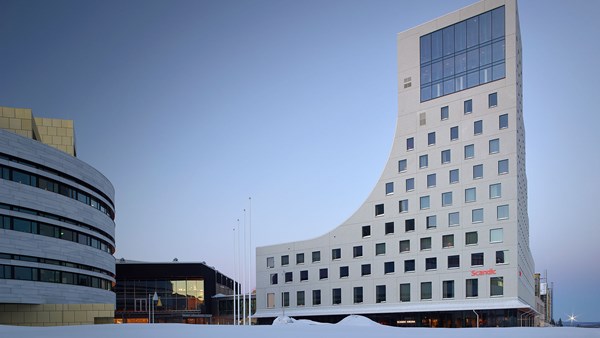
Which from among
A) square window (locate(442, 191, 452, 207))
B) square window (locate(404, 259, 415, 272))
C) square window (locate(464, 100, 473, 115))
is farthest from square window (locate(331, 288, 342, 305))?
square window (locate(464, 100, 473, 115))

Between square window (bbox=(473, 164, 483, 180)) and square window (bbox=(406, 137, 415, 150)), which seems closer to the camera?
square window (bbox=(473, 164, 483, 180))

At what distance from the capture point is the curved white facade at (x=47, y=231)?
54875 mm

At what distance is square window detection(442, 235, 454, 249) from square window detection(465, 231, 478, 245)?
2.12 m

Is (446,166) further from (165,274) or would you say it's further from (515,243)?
(165,274)

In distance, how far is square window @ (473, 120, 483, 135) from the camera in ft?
252

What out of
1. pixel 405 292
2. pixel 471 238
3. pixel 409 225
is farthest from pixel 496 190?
pixel 405 292

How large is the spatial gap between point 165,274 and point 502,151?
2777 inches

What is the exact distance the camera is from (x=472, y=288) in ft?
244

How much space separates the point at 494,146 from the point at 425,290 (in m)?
22.6

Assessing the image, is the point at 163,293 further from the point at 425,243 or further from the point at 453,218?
the point at 453,218

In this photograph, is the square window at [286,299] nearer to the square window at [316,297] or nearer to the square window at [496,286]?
the square window at [316,297]

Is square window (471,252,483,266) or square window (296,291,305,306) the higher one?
square window (471,252,483,266)

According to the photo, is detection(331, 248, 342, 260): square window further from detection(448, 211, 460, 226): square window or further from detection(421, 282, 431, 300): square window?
detection(448, 211, 460, 226): square window

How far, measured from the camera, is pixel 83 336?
28.1 ft
